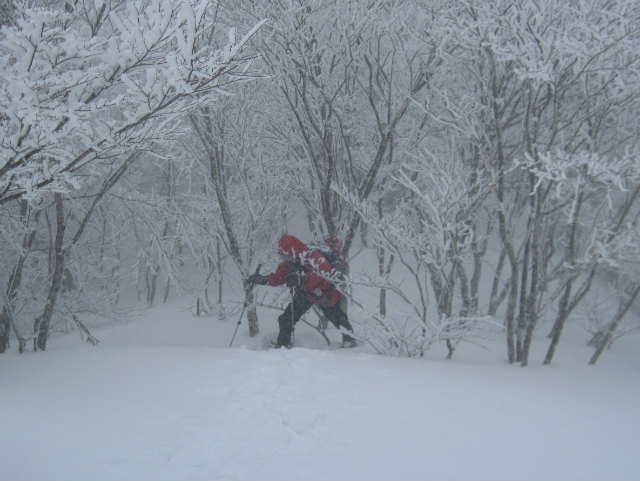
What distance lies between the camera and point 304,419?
2828mm

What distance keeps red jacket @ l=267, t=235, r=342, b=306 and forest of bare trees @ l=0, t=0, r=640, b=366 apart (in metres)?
0.44

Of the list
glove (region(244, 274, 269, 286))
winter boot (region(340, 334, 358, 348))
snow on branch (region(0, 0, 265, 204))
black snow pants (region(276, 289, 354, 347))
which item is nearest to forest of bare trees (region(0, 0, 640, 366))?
snow on branch (region(0, 0, 265, 204))

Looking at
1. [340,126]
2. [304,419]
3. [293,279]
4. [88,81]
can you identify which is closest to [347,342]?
[293,279]

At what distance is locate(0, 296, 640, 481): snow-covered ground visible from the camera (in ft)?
7.52

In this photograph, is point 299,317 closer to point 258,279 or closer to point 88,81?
point 258,279

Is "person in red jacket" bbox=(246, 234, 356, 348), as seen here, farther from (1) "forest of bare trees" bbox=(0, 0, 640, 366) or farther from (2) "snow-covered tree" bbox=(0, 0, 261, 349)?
(2) "snow-covered tree" bbox=(0, 0, 261, 349)

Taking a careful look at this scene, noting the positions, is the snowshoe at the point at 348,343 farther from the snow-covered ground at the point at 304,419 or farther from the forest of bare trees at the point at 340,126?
the snow-covered ground at the point at 304,419

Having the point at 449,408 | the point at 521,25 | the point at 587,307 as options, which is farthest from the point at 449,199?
the point at 587,307

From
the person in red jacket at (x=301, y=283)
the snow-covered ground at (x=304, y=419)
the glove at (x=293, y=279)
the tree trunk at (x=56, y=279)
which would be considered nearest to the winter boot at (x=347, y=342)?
the person in red jacket at (x=301, y=283)

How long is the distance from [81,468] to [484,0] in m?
5.09

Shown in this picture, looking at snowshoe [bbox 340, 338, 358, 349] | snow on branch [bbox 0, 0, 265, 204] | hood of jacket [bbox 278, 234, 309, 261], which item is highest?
snow on branch [bbox 0, 0, 265, 204]

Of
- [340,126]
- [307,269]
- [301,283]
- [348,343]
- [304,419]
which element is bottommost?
[348,343]

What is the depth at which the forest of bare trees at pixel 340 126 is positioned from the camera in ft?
8.99

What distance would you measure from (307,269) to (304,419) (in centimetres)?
282
